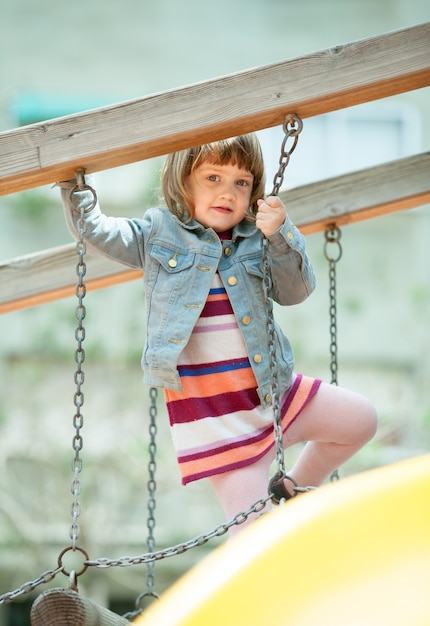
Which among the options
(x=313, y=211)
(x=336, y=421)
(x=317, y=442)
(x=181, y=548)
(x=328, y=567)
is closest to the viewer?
(x=328, y=567)

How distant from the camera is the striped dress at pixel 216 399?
104 inches

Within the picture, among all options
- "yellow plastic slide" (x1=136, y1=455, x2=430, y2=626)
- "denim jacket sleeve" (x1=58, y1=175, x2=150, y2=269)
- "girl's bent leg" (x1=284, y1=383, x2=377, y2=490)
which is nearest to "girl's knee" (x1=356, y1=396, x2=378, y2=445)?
"girl's bent leg" (x1=284, y1=383, x2=377, y2=490)

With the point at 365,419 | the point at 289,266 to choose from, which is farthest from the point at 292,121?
the point at 365,419

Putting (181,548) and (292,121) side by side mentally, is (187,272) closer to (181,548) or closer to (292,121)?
(292,121)

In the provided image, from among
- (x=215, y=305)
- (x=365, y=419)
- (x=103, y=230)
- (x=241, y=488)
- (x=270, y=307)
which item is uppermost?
(x=103, y=230)

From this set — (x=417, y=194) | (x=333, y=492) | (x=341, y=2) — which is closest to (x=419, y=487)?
(x=333, y=492)

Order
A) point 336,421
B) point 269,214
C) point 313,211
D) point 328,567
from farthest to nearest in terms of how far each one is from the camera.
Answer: point 313,211, point 336,421, point 269,214, point 328,567

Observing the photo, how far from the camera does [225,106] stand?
2.42 m

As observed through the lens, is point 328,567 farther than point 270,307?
No

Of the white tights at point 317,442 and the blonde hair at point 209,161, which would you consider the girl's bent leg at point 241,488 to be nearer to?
the white tights at point 317,442

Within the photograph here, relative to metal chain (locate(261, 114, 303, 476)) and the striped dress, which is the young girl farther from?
metal chain (locate(261, 114, 303, 476))

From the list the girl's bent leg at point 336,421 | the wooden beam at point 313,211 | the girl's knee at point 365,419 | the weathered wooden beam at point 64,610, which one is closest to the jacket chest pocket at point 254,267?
the girl's bent leg at point 336,421

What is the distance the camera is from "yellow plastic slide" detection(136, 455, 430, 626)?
57.0 inches

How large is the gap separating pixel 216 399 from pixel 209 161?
25.1 inches
